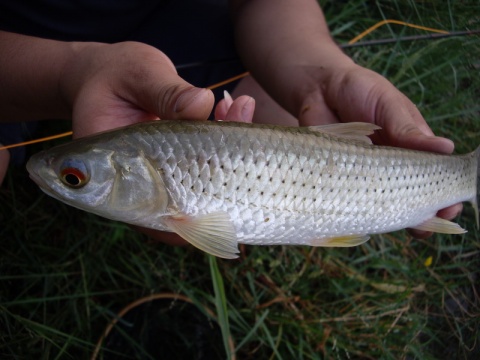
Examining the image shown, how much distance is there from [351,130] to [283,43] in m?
0.87

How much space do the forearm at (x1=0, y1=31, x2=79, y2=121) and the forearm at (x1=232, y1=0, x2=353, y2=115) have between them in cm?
103

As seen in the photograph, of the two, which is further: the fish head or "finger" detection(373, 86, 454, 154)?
"finger" detection(373, 86, 454, 154)

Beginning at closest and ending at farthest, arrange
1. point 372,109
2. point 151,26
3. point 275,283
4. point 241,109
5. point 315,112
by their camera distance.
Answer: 1. point 241,109
2. point 372,109
3. point 315,112
4. point 151,26
5. point 275,283

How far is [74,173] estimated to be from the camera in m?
1.53

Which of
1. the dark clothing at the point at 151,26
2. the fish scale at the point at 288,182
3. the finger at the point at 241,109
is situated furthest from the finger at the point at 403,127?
the dark clothing at the point at 151,26

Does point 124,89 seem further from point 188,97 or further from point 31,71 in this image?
point 31,71

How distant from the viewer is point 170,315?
8.58 ft

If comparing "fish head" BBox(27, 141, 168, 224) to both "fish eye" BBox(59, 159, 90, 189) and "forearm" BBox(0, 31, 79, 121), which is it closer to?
"fish eye" BBox(59, 159, 90, 189)

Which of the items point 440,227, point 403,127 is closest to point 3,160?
point 403,127

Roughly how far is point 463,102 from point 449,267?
49.8 inches

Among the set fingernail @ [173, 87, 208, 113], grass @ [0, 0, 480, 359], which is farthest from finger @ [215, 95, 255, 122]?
grass @ [0, 0, 480, 359]

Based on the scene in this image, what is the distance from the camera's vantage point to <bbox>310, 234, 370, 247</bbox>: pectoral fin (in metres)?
1.80

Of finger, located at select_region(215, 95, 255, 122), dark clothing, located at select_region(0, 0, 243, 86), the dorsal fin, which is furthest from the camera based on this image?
dark clothing, located at select_region(0, 0, 243, 86)

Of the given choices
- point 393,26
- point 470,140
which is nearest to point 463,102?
point 470,140
